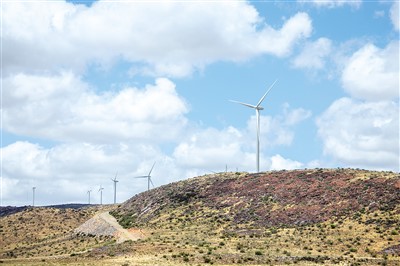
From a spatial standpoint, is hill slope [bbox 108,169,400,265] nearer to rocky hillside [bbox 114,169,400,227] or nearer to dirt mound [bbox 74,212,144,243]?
rocky hillside [bbox 114,169,400,227]

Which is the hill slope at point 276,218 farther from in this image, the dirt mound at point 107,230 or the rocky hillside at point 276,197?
the dirt mound at point 107,230

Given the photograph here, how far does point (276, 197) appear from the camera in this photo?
126 m

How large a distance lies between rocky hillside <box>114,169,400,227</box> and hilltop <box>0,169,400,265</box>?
0.74 feet

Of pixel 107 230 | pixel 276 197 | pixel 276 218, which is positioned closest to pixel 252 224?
pixel 276 218

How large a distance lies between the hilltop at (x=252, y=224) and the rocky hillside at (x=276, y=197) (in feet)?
0.74

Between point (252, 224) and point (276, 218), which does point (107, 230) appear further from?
point (276, 218)

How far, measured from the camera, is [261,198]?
128m

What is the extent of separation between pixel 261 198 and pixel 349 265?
55.7 meters

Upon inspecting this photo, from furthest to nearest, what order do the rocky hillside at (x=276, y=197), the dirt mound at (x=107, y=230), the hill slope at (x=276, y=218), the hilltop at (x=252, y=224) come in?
the dirt mound at (x=107, y=230) < the rocky hillside at (x=276, y=197) < the hill slope at (x=276, y=218) < the hilltop at (x=252, y=224)

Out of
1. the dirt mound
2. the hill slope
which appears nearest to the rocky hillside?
the hill slope

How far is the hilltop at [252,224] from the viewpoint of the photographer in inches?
3246

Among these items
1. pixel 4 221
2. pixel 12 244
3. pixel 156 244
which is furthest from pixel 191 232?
pixel 4 221

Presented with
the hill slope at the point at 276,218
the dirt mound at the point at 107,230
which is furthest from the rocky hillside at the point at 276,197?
the dirt mound at the point at 107,230

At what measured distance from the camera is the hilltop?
82.4 metres
